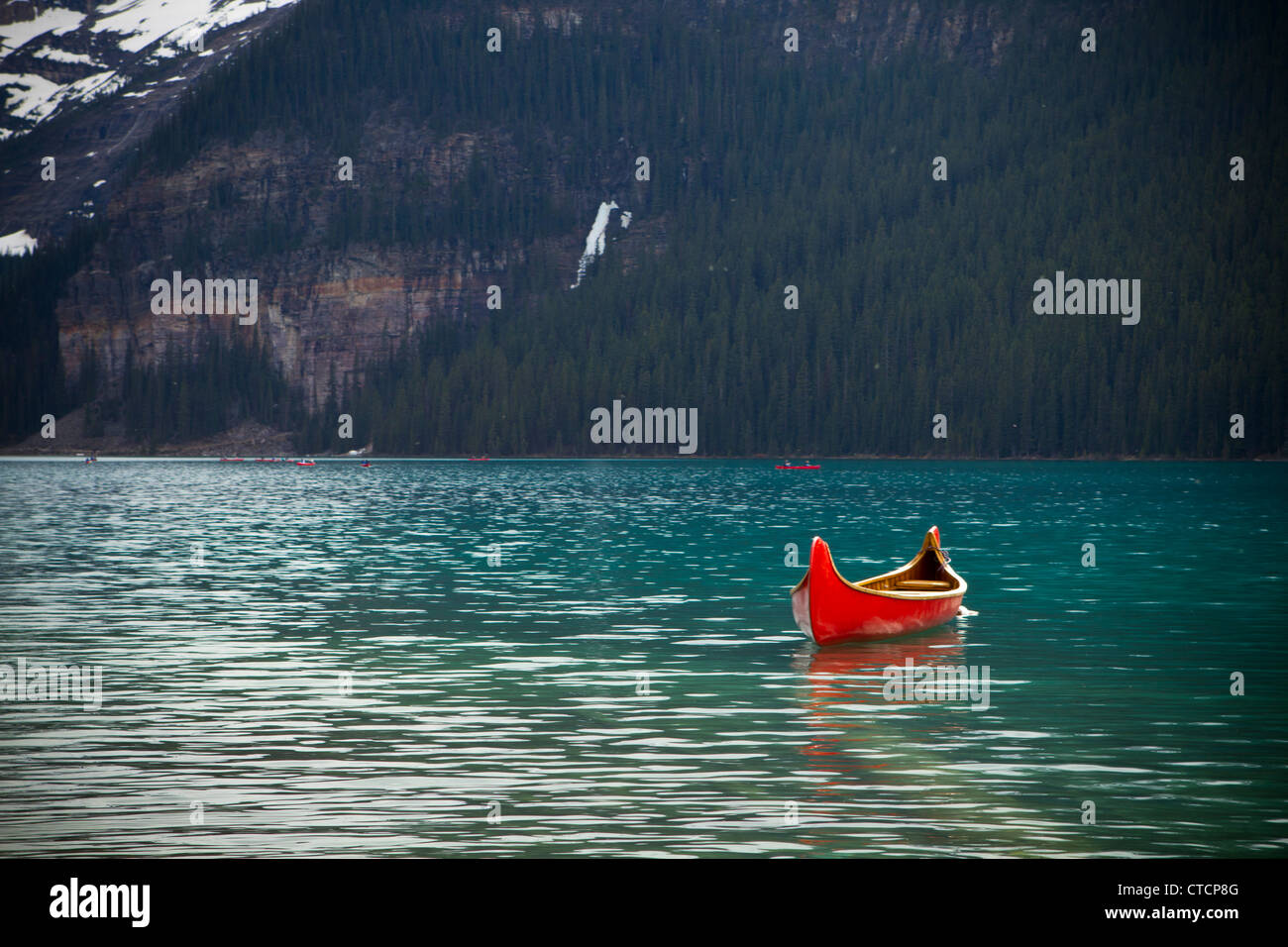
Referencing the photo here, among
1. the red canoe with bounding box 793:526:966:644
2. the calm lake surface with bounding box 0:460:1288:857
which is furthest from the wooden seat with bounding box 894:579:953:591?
the calm lake surface with bounding box 0:460:1288:857

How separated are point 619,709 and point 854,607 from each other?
442 inches

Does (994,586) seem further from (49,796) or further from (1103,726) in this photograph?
(49,796)

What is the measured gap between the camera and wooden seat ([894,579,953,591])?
46.2 m

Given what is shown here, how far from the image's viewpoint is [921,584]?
4694cm

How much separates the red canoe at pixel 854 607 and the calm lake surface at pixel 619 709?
0.68 meters

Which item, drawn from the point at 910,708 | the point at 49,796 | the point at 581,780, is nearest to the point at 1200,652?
the point at 910,708

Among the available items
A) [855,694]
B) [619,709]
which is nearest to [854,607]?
[855,694]

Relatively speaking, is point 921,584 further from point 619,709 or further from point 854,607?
point 619,709

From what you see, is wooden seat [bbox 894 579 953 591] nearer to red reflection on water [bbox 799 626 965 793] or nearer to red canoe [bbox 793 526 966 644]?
red canoe [bbox 793 526 966 644]

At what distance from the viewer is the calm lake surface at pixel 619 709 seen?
2127 centimetres

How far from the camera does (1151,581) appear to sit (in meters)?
57.7
